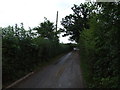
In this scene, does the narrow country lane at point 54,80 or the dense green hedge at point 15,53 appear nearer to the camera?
the narrow country lane at point 54,80

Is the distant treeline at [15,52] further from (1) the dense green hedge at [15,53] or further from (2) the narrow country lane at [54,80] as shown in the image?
(2) the narrow country lane at [54,80]

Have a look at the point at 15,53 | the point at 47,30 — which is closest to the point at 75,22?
the point at 47,30

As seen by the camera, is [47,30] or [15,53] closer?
[15,53]

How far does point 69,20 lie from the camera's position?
2982 inches

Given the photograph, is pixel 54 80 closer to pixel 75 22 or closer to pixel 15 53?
pixel 15 53

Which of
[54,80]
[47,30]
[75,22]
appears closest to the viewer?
[54,80]

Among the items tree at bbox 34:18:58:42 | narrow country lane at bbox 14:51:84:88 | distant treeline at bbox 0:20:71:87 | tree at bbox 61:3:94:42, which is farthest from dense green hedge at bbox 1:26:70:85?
tree at bbox 61:3:94:42

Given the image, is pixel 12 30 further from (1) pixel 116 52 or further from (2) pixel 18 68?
(1) pixel 116 52

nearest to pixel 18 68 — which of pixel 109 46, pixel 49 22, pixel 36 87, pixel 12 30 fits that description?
pixel 12 30

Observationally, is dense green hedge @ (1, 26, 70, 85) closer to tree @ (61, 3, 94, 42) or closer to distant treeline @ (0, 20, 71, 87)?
distant treeline @ (0, 20, 71, 87)

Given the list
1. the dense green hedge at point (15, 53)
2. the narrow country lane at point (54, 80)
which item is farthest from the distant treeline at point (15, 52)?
the narrow country lane at point (54, 80)

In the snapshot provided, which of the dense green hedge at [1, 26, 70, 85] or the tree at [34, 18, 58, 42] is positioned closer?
the dense green hedge at [1, 26, 70, 85]

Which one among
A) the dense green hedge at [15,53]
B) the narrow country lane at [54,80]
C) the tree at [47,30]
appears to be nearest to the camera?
the narrow country lane at [54,80]

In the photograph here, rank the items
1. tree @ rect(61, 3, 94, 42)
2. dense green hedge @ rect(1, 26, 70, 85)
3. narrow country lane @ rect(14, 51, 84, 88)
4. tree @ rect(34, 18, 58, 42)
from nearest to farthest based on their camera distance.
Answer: narrow country lane @ rect(14, 51, 84, 88) → dense green hedge @ rect(1, 26, 70, 85) → tree @ rect(34, 18, 58, 42) → tree @ rect(61, 3, 94, 42)
